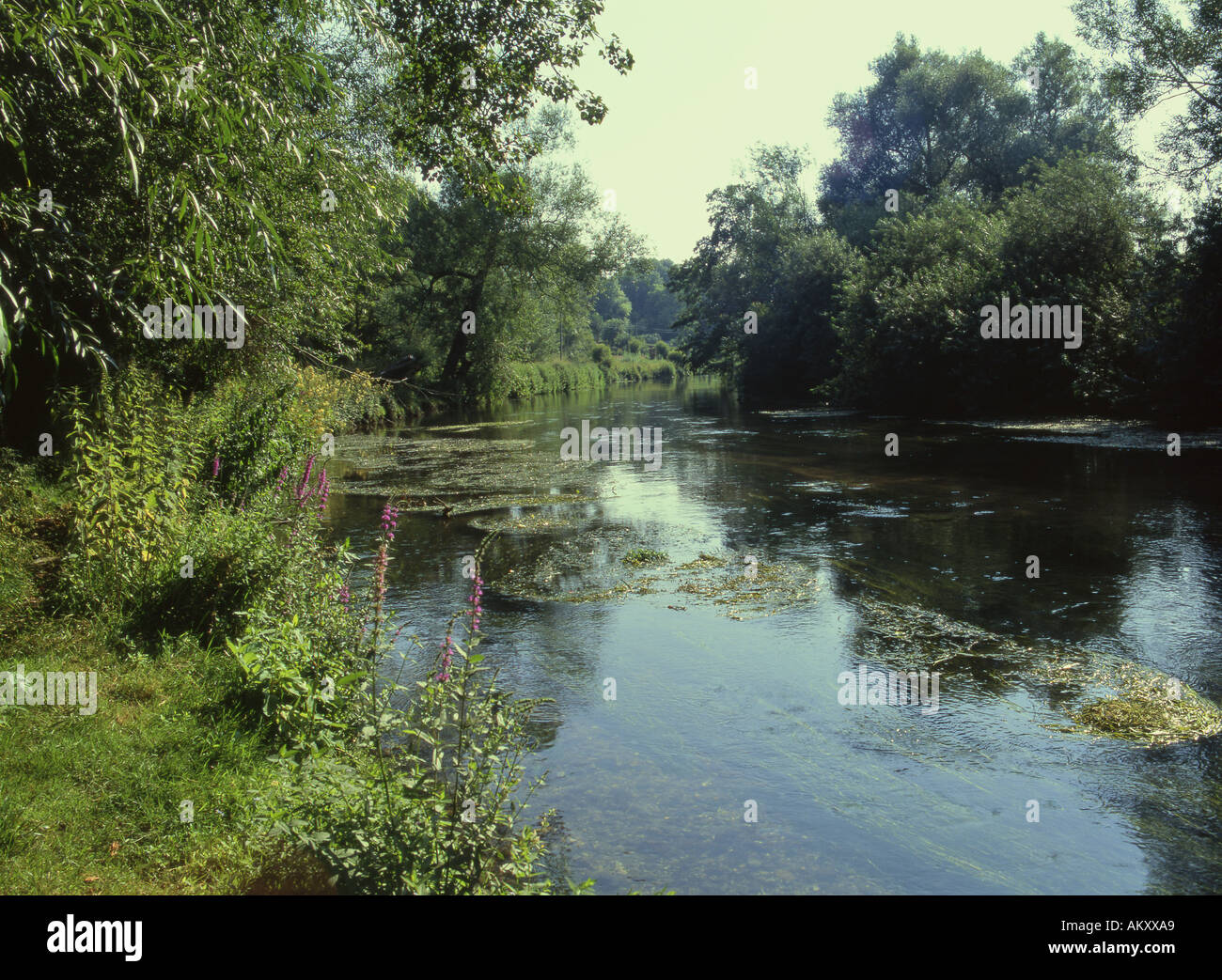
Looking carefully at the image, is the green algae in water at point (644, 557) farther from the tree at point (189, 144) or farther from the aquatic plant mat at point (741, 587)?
the tree at point (189, 144)

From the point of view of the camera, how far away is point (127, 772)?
4742 mm

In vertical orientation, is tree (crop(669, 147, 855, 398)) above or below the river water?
above

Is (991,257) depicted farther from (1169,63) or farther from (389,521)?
(389,521)

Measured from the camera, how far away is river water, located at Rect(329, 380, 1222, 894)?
186 inches

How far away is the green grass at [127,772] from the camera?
396 cm

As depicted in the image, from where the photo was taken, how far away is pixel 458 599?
9.59m

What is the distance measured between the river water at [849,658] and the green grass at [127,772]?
166cm

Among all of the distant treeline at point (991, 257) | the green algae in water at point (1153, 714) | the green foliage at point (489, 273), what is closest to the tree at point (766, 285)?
the distant treeline at point (991, 257)

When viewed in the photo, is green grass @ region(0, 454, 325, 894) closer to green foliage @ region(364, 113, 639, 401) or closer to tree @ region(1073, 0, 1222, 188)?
tree @ region(1073, 0, 1222, 188)

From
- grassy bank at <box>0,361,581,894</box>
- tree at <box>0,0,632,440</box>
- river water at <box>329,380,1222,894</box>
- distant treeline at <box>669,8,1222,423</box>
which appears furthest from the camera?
distant treeline at <box>669,8,1222,423</box>

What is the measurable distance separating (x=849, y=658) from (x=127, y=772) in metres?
5.48

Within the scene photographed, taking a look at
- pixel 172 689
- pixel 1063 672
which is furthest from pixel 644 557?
pixel 172 689

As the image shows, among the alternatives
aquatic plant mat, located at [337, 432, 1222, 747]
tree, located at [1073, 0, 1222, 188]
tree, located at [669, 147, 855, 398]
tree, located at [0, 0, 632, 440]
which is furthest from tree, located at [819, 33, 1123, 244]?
tree, located at [0, 0, 632, 440]

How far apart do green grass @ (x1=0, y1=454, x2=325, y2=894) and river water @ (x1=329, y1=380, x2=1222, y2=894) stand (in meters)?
1.66
